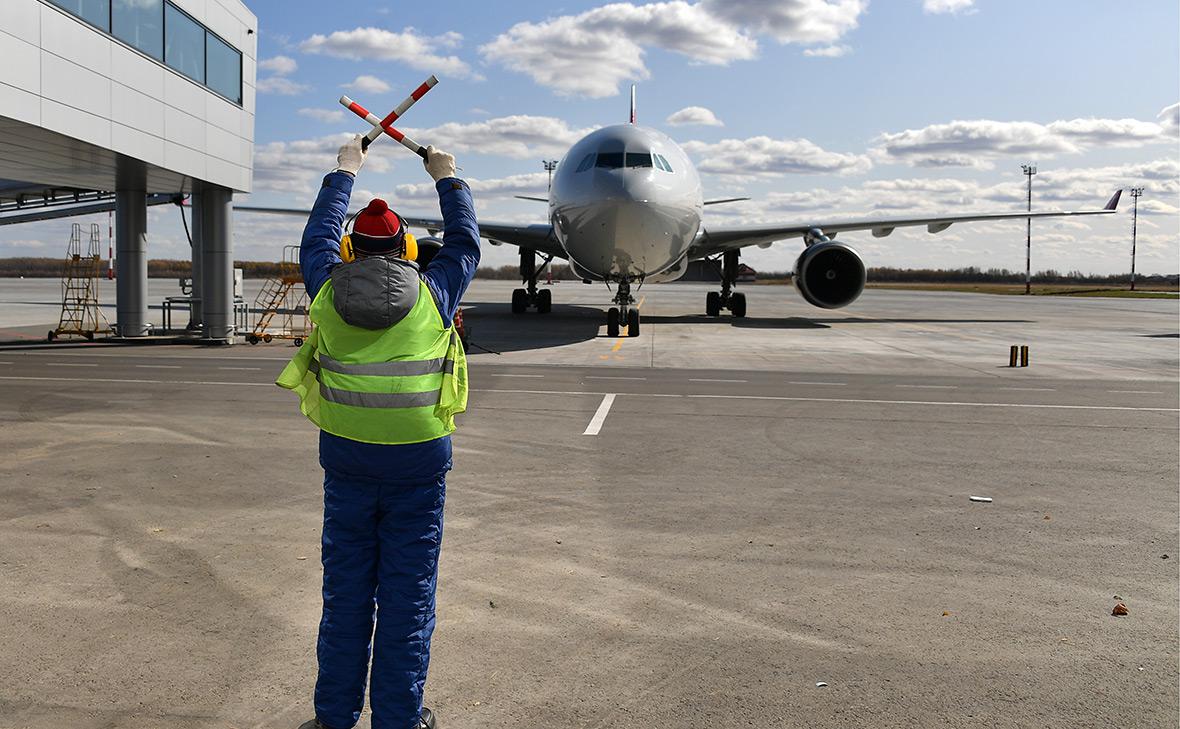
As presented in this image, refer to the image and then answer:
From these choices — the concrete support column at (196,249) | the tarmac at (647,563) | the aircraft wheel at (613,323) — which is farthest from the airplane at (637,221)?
the tarmac at (647,563)

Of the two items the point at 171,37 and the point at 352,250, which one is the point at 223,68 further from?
the point at 352,250

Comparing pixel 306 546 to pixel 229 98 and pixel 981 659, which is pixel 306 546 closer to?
pixel 981 659

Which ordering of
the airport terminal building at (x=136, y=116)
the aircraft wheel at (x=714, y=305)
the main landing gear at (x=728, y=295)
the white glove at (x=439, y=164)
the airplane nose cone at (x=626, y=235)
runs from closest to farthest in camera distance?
the white glove at (x=439, y=164), the airport terminal building at (x=136, y=116), the airplane nose cone at (x=626, y=235), the main landing gear at (x=728, y=295), the aircraft wheel at (x=714, y=305)

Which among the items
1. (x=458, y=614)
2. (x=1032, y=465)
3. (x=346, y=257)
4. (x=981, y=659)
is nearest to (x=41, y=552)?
(x=458, y=614)

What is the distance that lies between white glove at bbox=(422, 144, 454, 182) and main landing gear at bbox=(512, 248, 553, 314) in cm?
2595

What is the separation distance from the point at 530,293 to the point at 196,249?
12.0 m

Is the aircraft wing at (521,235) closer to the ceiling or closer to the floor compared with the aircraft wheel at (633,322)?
closer to the ceiling

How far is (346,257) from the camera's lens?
3824 millimetres

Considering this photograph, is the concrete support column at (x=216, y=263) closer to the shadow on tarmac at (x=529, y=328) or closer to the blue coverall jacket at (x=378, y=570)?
the shadow on tarmac at (x=529, y=328)

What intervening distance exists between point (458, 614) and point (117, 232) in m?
19.4

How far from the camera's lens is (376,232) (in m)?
3.66

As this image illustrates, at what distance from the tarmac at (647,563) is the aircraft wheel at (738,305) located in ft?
61.0

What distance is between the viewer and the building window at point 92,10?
14.0 meters

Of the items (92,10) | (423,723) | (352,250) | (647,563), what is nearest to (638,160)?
(92,10)
